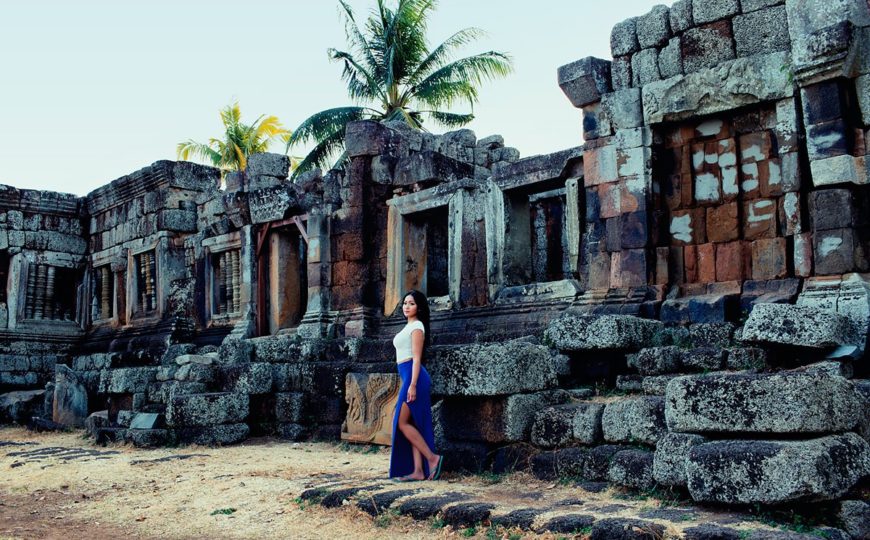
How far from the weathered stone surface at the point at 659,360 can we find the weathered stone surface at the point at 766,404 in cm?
230

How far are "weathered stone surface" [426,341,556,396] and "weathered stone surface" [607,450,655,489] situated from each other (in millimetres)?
1186

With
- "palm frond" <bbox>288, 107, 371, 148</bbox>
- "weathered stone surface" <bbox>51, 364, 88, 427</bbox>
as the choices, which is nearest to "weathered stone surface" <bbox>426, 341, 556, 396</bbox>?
"weathered stone surface" <bbox>51, 364, 88, 427</bbox>

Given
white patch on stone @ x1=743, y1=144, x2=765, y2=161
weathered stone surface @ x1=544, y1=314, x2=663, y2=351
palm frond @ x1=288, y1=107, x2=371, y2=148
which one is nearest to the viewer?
weathered stone surface @ x1=544, y1=314, x2=663, y2=351

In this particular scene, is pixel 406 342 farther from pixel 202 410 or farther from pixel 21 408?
pixel 21 408

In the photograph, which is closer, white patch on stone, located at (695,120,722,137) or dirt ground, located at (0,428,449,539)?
dirt ground, located at (0,428,449,539)

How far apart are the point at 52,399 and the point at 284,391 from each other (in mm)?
6390

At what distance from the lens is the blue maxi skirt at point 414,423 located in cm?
744

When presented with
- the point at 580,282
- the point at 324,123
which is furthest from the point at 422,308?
the point at 324,123

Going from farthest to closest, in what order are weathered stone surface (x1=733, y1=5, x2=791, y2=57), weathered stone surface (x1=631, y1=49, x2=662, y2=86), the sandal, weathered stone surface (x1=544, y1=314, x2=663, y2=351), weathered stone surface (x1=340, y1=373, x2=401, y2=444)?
1. weathered stone surface (x1=631, y1=49, x2=662, y2=86)
2. weathered stone surface (x1=340, y1=373, x2=401, y2=444)
3. weathered stone surface (x1=733, y1=5, x2=791, y2=57)
4. weathered stone surface (x1=544, y1=314, x2=663, y2=351)
5. the sandal

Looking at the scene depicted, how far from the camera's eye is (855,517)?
4879mm

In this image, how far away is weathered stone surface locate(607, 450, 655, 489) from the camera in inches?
239

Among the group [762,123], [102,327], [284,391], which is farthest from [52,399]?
[762,123]

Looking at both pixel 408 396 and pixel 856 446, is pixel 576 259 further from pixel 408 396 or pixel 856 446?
pixel 856 446

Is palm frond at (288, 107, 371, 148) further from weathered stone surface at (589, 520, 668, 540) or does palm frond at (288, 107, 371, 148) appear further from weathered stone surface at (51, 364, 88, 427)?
weathered stone surface at (589, 520, 668, 540)
